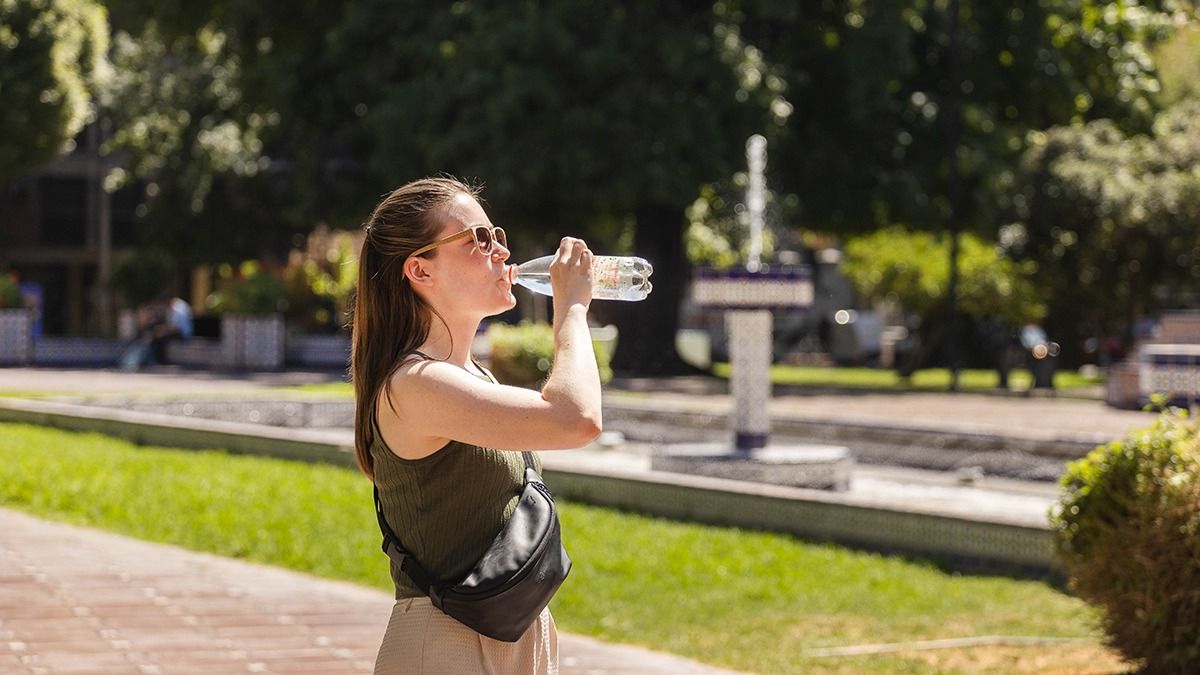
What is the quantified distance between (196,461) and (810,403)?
13095 millimetres

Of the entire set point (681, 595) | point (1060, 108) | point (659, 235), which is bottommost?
point (681, 595)

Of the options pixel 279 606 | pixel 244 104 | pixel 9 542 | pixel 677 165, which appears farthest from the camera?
pixel 244 104

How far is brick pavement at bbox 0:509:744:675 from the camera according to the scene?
6.89 m

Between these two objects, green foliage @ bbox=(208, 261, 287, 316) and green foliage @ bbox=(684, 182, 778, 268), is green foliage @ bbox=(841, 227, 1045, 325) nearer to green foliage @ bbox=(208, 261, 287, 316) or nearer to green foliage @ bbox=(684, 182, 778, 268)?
green foliage @ bbox=(684, 182, 778, 268)

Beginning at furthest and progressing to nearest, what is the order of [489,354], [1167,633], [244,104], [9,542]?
[244,104]
[489,354]
[9,542]
[1167,633]

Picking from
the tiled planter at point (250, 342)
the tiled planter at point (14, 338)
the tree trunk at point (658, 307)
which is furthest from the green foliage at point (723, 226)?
the tiled planter at point (14, 338)

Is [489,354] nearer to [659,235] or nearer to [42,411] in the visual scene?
[42,411]

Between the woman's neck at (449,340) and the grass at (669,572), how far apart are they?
4556mm

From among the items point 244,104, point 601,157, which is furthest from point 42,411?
point 244,104

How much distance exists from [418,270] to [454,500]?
16.7 inches

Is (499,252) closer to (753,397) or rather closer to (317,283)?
(753,397)

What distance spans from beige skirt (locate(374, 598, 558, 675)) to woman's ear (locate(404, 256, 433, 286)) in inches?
22.7

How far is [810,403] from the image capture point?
25.4 m

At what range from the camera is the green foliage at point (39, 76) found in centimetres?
3509
